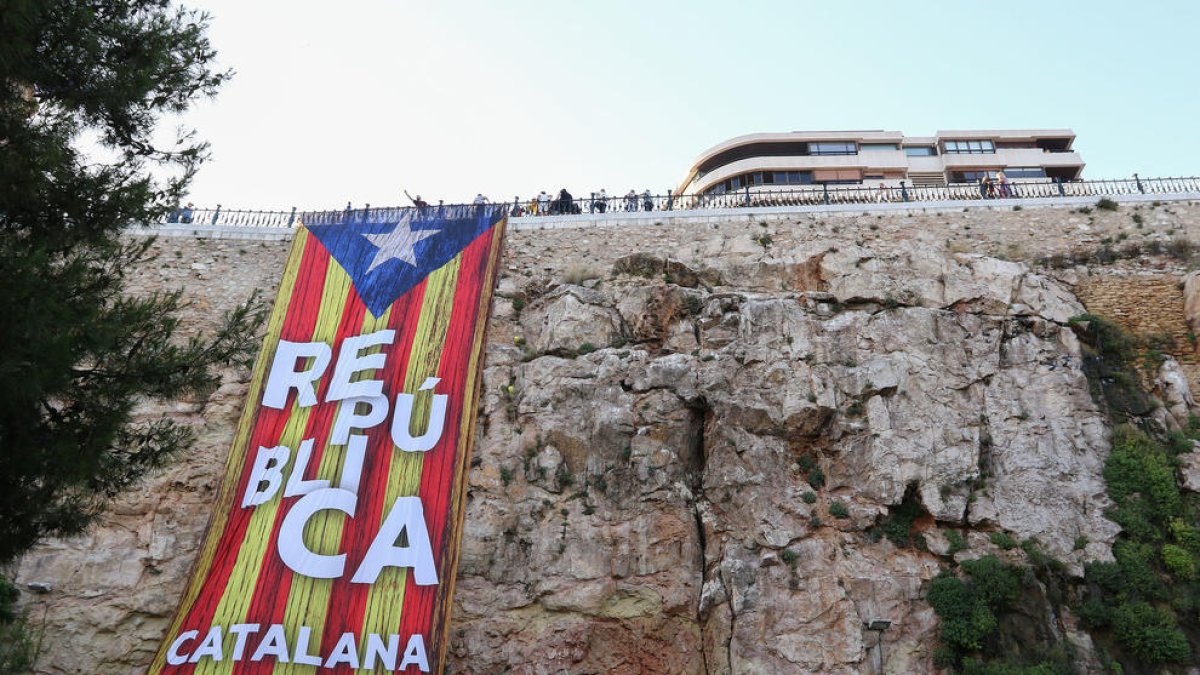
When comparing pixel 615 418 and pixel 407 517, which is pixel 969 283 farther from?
pixel 407 517

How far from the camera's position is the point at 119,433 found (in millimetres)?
6160

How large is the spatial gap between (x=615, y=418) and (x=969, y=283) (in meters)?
7.15

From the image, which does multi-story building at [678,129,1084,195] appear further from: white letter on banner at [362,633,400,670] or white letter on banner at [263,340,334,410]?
white letter on banner at [362,633,400,670]

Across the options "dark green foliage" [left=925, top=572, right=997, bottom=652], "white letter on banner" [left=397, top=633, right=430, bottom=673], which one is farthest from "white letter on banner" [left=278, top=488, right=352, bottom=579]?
"dark green foliage" [left=925, top=572, right=997, bottom=652]

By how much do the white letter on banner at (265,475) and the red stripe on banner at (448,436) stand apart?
2.32 meters

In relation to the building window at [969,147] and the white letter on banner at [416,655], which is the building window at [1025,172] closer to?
the building window at [969,147]

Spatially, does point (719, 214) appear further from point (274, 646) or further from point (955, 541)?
point (274, 646)

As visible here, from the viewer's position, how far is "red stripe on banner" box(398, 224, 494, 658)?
1017cm

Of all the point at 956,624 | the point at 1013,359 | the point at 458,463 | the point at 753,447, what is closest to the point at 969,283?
the point at 1013,359

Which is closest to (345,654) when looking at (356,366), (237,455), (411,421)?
(411,421)

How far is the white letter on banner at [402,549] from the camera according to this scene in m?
10.4

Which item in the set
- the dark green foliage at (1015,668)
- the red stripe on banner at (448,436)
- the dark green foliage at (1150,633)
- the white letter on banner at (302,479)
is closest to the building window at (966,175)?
the dark green foliage at (1150,633)

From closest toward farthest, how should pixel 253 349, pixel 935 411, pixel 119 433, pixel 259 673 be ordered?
pixel 119 433, pixel 253 349, pixel 259 673, pixel 935 411

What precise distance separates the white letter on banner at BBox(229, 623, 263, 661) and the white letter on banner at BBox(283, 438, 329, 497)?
6.23 ft
